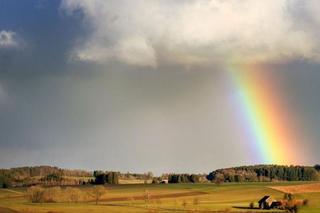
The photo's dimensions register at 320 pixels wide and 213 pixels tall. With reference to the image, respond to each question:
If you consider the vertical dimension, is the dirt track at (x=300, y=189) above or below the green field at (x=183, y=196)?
above

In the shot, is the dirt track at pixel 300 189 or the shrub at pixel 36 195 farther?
the dirt track at pixel 300 189

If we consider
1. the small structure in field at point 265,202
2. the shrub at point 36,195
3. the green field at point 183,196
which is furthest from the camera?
the shrub at point 36,195

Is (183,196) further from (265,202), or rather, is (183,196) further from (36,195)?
(36,195)

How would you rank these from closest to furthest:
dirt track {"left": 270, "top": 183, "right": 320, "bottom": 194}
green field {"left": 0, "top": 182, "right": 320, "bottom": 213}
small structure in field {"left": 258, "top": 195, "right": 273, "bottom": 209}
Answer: small structure in field {"left": 258, "top": 195, "right": 273, "bottom": 209} < green field {"left": 0, "top": 182, "right": 320, "bottom": 213} < dirt track {"left": 270, "top": 183, "right": 320, "bottom": 194}

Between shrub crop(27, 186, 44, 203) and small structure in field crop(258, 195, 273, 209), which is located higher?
shrub crop(27, 186, 44, 203)

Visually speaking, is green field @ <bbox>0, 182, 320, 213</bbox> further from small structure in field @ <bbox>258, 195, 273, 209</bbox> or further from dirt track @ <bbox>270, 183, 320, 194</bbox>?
small structure in field @ <bbox>258, 195, 273, 209</bbox>

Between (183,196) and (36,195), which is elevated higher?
(36,195)

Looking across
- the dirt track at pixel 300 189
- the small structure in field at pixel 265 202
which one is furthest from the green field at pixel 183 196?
the small structure in field at pixel 265 202

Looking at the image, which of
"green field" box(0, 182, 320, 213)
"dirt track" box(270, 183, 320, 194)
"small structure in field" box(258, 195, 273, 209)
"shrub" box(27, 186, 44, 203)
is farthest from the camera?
"dirt track" box(270, 183, 320, 194)

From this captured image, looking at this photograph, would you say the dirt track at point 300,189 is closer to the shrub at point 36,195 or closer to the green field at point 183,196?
the green field at point 183,196

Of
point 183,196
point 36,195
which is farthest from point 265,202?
point 36,195

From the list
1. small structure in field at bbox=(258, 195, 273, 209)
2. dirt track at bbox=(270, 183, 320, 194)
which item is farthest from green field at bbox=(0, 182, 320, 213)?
small structure in field at bbox=(258, 195, 273, 209)

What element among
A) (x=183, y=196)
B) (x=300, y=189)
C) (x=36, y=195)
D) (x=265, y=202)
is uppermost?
(x=300, y=189)

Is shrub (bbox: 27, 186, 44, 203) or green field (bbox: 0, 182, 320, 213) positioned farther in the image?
shrub (bbox: 27, 186, 44, 203)
